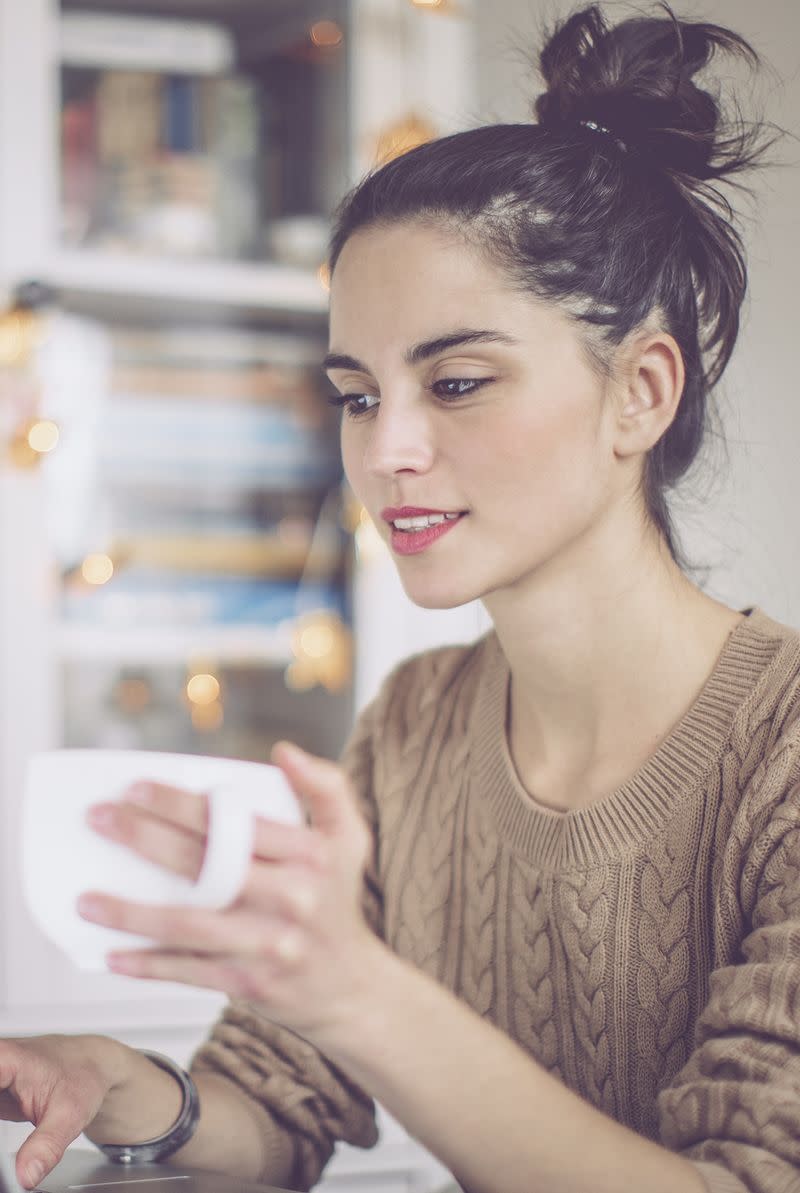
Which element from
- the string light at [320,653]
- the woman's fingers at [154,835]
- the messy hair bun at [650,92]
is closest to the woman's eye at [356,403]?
the messy hair bun at [650,92]

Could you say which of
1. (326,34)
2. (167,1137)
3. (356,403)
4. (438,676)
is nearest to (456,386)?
Answer: (356,403)

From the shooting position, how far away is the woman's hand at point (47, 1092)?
845 millimetres

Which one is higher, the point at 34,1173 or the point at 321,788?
the point at 321,788

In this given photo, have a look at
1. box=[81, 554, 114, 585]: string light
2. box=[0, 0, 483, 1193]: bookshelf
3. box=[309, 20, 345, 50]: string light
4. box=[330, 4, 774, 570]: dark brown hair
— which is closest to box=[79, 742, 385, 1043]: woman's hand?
box=[330, 4, 774, 570]: dark brown hair

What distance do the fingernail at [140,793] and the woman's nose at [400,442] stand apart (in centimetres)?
44

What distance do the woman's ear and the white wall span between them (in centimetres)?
13

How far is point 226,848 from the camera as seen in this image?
55cm

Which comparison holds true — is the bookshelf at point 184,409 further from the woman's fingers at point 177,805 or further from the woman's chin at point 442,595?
the woman's fingers at point 177,805

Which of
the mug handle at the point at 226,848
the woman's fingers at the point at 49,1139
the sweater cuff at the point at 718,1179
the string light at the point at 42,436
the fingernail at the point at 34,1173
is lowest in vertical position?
the fingernail at the point at 34,1173

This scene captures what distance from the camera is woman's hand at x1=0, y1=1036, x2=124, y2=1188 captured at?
84cm

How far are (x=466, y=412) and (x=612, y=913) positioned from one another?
0.39 meters

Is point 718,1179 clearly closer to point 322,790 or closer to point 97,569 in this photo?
point 322,790

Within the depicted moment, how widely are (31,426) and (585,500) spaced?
0.98 meters

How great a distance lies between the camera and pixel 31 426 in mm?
1736
